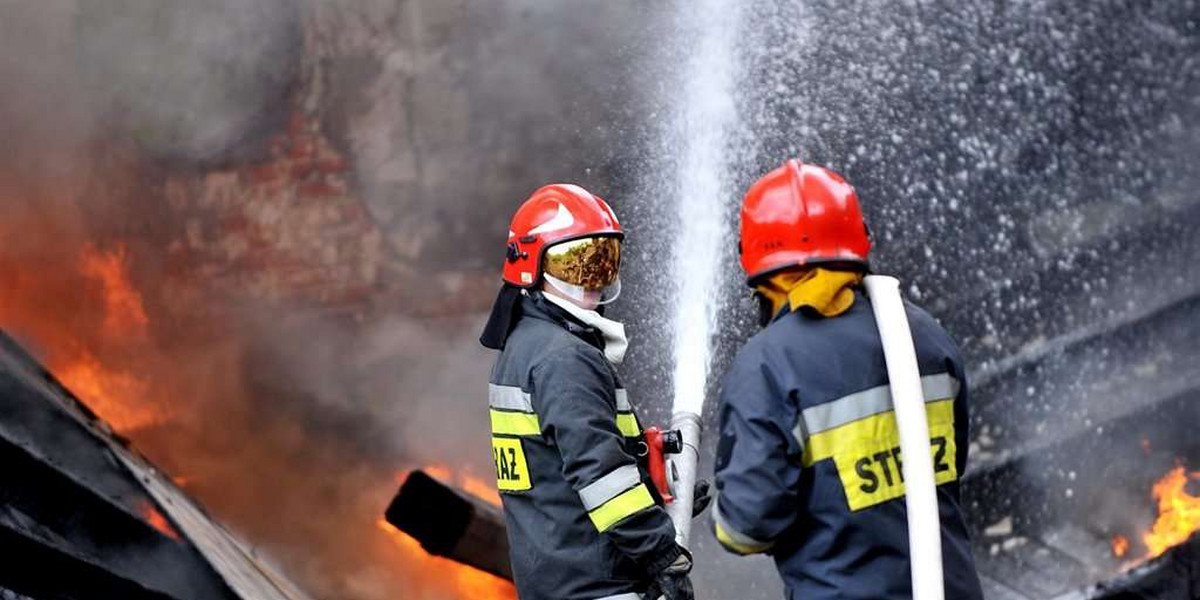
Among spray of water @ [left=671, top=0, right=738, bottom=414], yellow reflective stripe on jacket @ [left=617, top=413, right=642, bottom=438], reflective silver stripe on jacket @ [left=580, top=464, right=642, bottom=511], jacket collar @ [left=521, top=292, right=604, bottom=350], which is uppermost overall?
spray of water @ [left=671, top=0, right=738, bottom=414]

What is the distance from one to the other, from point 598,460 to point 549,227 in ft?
2.20

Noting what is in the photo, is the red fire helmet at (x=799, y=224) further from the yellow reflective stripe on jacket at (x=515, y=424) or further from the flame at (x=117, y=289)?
the flame at (x=117, y=289)

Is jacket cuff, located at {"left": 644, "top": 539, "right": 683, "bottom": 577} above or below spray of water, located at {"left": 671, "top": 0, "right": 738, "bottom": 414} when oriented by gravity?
below

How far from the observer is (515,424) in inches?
124

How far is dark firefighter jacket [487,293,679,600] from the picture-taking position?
2955mm

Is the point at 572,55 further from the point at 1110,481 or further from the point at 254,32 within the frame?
the point at 1110,481

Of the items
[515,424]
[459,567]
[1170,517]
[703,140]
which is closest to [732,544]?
[515,424]

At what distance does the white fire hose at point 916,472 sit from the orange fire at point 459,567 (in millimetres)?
3553

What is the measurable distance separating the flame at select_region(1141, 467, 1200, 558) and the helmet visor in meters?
4.28

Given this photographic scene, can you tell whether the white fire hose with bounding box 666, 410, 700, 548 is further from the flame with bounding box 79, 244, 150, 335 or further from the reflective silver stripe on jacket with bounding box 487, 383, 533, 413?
the flame with bounding box 79, 244, 150, 335

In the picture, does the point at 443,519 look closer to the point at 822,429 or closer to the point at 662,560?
the point at 662,560

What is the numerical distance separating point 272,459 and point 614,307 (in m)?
2.07

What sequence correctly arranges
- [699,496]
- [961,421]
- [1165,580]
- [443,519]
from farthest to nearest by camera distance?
[443,519]
[1165,580]
[699,496]
[961,421]

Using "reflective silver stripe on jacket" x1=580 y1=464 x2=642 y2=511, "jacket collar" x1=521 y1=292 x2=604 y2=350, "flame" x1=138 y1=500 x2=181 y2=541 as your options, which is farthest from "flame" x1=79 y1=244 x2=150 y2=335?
"reflective silver stripe on jacket" x1=580 y1=464 x2=642 y2=511
